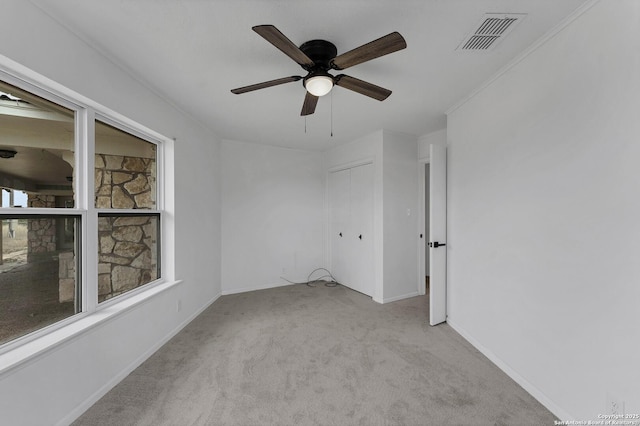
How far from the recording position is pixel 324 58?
5.70ft

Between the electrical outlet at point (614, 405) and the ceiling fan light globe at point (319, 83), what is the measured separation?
7.87 ft

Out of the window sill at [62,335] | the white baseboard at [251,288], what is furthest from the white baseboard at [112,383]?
the white baseboard at [251,288]

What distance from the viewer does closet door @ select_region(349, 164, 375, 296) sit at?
12.9ft

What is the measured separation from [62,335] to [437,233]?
11.1ft

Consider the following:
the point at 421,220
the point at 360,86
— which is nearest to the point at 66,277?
the point at 360,86

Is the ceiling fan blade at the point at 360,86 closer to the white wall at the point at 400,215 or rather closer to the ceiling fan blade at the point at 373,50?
the ceiling fan blade at the point at 373,50

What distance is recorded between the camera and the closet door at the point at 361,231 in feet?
12.9

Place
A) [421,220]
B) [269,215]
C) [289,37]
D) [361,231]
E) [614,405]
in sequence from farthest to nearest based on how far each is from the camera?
1. [269,215]
2. [361,231]
3. [421,220]
4. [289,37]
5. [614,405]

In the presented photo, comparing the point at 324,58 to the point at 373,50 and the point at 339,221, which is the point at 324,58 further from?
the point at 339,221

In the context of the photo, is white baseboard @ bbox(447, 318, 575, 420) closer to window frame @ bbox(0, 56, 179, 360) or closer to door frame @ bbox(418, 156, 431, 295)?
door frame @ bbox(418, 156, 431, 295)

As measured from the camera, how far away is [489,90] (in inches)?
89.1

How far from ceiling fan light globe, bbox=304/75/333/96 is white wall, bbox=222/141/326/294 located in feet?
8.87

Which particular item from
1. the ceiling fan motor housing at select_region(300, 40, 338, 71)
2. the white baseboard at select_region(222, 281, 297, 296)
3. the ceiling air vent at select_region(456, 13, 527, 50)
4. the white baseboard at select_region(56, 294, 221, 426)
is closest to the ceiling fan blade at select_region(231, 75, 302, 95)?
the ceiling fan motor housing at select_region(300, 40, 338, 71)

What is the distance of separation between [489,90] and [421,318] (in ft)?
8.51
